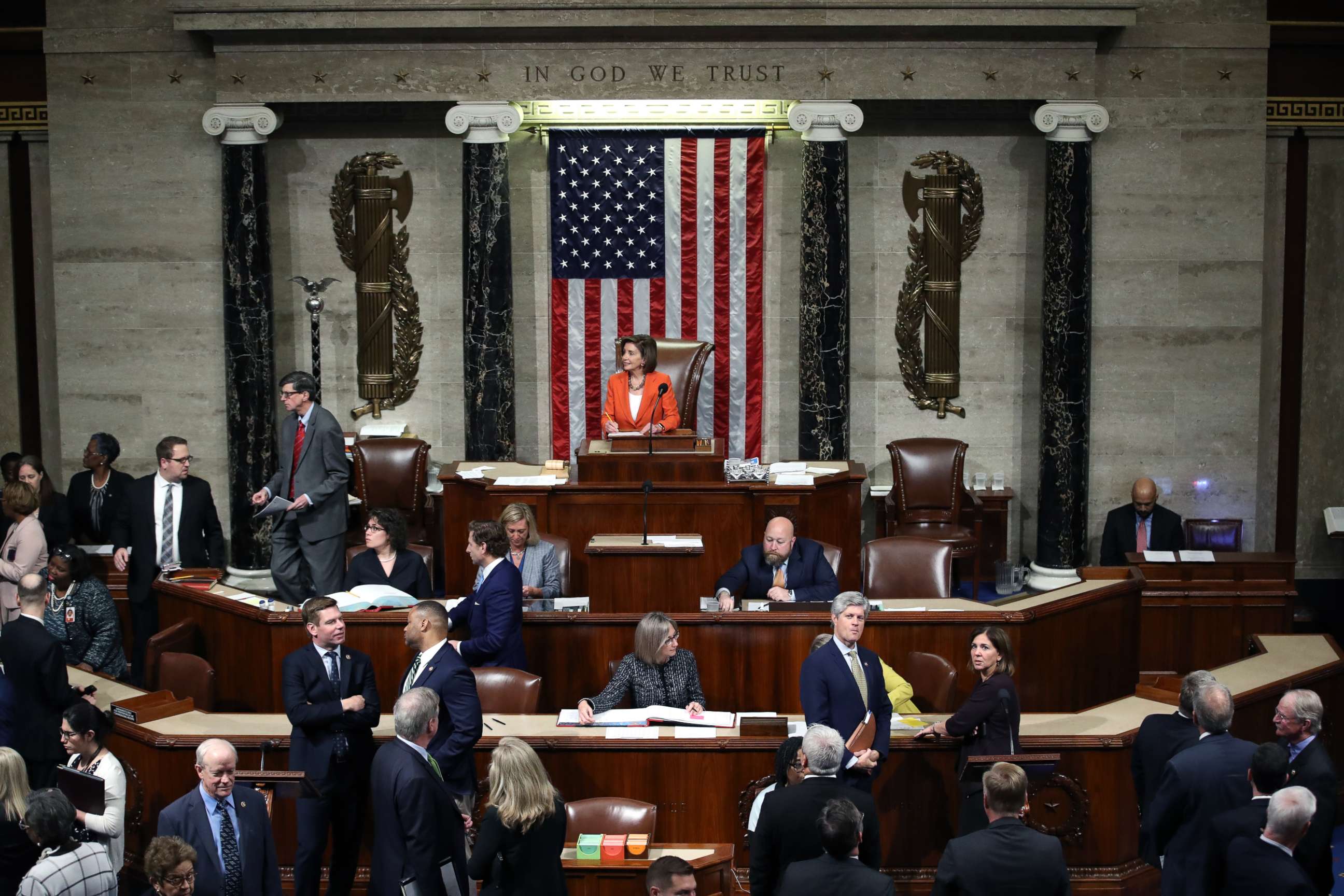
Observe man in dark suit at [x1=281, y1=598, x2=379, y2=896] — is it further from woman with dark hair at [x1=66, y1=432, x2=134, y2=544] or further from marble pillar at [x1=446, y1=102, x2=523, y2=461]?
marble pillar at [x1=446, y1=102, x2=523, y2=461]

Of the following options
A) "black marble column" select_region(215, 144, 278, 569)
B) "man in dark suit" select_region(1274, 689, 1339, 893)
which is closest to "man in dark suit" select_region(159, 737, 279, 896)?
"man in dark suit" select_region(1274, 689, 1339, 893)

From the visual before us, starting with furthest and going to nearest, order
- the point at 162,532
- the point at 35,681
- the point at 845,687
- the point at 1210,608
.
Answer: the point at 1210,608 → the point at 162,532 → the point at 35,681 → the point at 845,687

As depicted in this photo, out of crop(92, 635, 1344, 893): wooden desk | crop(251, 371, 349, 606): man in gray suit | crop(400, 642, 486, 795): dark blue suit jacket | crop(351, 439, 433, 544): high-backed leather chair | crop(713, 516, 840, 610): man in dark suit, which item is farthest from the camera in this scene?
crop(351, 439, 433, 544): high-backed leather chair

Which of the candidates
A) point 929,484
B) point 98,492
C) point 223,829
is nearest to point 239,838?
point 223,829

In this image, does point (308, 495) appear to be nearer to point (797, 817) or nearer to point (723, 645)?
point (723, 645)

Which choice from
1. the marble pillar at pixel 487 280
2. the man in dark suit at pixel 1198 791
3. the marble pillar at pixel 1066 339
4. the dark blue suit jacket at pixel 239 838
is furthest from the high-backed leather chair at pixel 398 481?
the man in dark suit at pixel 1198 791

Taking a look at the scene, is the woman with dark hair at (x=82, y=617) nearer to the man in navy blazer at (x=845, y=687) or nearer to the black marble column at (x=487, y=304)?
the man in navy blazer at (x=845, y=687)

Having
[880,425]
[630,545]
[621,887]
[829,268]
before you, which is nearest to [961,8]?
[829,268]

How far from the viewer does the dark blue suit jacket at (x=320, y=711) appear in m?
6.89

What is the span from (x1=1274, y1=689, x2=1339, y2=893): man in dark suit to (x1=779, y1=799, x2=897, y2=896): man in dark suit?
1951 millimetres

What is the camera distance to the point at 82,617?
28.9 feet

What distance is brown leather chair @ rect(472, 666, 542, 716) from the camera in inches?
311

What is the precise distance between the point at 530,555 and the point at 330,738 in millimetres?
2562

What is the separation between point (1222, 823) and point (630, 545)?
4.53 m
